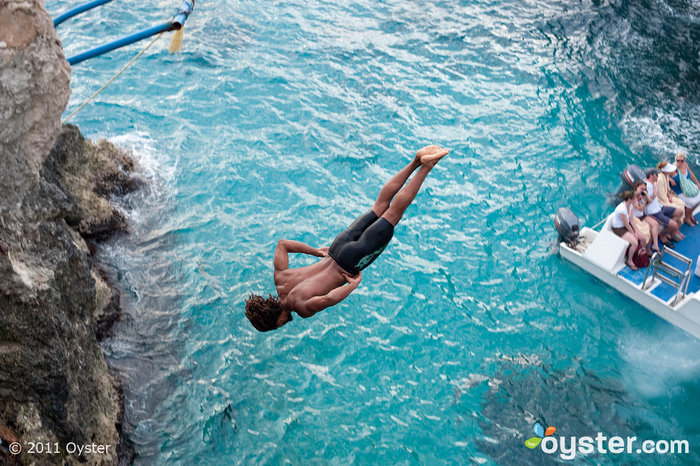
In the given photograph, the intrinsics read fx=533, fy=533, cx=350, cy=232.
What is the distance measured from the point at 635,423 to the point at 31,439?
8370 mm

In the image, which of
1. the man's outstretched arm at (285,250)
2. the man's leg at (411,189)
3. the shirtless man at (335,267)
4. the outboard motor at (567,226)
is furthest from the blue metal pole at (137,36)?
the outboard motor at (567,226)

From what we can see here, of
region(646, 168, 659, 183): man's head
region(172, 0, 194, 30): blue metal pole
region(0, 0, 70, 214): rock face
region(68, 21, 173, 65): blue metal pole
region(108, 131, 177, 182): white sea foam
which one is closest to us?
region(0, 0, 70, 214): rock face

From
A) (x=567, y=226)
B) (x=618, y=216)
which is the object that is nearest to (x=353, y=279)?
(x=567, y=226)

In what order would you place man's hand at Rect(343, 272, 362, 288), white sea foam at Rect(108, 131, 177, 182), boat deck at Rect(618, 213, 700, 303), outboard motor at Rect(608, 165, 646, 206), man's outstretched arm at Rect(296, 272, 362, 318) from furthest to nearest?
white sea foam at Rect(108, 131, 177, 182), outboard motor at Rect(608, 165, 646, 206), boat deck at Rect(618, 213, 700, 303), man's hand at Rect(343, 272, 362, 288), man's outstretched arm at Rect(296, 272, 362, 318)

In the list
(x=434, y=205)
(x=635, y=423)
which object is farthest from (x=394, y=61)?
(x=635, y=423)

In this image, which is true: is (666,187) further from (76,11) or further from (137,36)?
(76,11)

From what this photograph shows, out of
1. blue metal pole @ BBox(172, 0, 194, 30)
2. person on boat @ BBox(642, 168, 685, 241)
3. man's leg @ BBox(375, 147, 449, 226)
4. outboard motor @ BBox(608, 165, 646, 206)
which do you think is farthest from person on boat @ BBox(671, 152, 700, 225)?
blue metal pole @ BBox(172, 0, 194, 30)

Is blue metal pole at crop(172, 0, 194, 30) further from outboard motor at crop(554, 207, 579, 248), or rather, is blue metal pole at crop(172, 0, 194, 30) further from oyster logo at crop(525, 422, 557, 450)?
oyster logo at crop(525, 422, 557, 450)

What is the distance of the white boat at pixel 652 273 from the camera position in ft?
31.0

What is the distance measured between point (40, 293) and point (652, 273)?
1031 cm

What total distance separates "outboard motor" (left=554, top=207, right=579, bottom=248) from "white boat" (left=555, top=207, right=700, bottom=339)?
44 millimetres

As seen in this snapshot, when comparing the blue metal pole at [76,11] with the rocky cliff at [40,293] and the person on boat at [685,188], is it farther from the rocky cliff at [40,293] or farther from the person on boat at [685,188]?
the person on boat at [685,188]

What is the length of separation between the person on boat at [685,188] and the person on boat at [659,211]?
20.9 inches

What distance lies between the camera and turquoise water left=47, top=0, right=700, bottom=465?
27.2 feet
